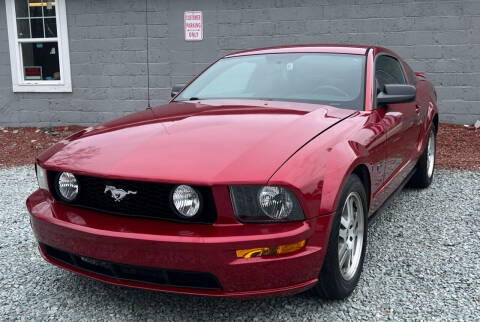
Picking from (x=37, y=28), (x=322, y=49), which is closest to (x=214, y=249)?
(x=322, y=49)

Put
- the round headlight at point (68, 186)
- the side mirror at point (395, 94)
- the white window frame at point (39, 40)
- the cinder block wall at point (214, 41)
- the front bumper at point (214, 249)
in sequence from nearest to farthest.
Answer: the front bumper at point (214, 249) < the round headlight at point (68, 186) < the side mirror at point (395, 94) < the cinder block wall at point (214, 41) < the white window frame at point (39, 40)

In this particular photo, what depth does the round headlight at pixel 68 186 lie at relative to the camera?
2.50 m

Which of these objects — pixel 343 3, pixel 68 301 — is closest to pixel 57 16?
pixel 343 3

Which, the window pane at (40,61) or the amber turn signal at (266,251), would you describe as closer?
the amber turn signal at (266,251)

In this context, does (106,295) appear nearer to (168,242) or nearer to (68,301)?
(68,301)

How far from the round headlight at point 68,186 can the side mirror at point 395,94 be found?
2.03m

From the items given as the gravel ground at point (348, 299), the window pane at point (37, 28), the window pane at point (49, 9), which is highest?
the window pane at point (49, 9)

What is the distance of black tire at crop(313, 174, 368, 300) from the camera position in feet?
7.72

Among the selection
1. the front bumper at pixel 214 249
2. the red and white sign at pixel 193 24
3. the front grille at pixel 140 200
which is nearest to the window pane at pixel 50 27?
the red and white sign at pixel 193 24

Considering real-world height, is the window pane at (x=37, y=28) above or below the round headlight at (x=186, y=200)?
above

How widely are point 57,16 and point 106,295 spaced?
7717 millimetres

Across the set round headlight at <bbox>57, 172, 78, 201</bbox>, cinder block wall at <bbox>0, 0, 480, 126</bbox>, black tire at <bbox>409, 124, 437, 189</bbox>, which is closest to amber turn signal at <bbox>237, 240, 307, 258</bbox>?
round headlight at <bbox>57, 172, 78, 201</bbox>

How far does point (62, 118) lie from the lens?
9391 millimetres

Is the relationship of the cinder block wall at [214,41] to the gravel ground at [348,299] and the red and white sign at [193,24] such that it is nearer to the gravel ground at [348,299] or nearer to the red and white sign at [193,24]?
the red and white sign at [193,24]
